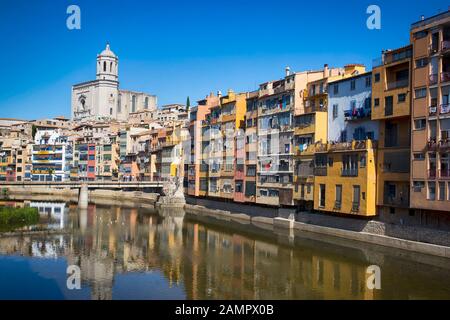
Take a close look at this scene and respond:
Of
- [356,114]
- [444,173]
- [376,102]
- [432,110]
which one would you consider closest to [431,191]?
[444,173]

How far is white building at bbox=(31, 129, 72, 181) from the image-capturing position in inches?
4094

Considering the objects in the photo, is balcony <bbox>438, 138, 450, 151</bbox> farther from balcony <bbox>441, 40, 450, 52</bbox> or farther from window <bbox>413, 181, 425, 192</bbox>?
balcony <bbox>441, 40, 450, 52</bbox>

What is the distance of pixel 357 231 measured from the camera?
39.0 meters

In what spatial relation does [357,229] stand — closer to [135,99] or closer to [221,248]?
[221,248]

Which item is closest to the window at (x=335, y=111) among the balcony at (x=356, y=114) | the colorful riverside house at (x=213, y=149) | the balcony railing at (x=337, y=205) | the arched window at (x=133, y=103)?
the balcony at (x=356, y=114)

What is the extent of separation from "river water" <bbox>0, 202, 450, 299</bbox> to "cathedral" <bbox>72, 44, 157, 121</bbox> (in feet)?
442

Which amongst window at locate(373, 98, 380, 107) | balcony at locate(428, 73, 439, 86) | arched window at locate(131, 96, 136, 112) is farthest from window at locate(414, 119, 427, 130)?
arched window at locate(131, 96, 136, 112)

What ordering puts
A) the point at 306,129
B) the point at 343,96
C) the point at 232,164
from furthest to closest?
the point at 232,164
the point at 306,129
the point at 343,96

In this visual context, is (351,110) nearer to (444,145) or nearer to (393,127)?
(393,127)

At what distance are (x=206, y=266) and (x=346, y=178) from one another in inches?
599
